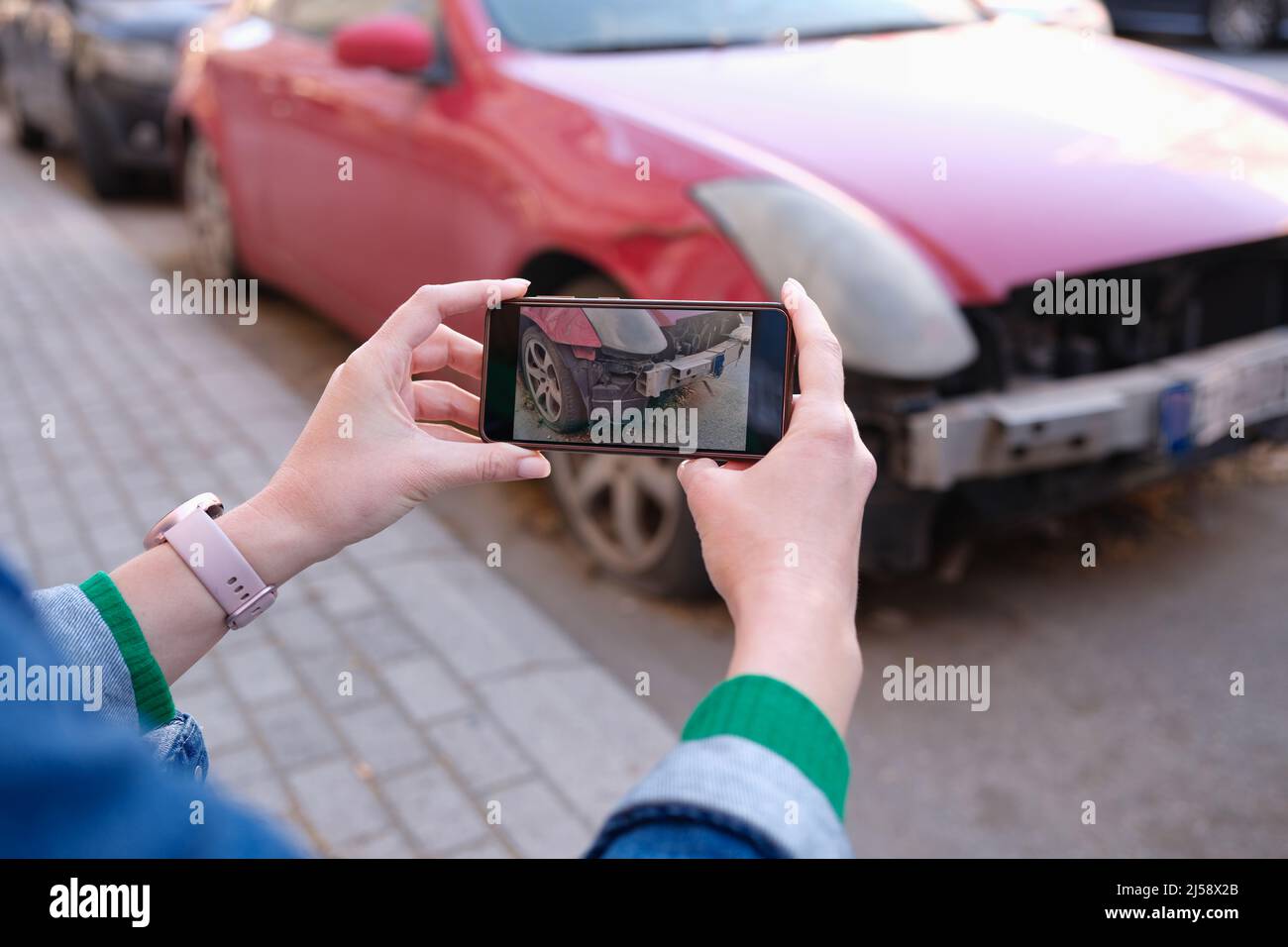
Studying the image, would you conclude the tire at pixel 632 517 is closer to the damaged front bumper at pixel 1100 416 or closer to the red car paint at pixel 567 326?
the damaged front bumper at pixel 1100 416

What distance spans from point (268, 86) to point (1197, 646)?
411cm

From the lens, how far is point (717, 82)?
3.48 metres

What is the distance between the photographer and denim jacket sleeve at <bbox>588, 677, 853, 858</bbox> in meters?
0.76

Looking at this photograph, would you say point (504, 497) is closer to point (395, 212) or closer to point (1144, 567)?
point (395, 212)

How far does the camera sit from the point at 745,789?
2.54ft

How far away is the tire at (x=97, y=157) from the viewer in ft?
28.4

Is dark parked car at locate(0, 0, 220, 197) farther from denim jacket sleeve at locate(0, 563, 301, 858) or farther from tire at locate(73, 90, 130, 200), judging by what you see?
denim jacket sleeve at locate(0, 563, 301, 858)

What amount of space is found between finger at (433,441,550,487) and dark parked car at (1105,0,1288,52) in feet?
47.2

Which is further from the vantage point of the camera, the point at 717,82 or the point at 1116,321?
the point at 717,82

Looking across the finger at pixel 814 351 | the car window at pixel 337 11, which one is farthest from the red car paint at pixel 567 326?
the car window at pixel 337 11

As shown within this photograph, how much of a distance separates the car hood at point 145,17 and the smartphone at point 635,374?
8164mm

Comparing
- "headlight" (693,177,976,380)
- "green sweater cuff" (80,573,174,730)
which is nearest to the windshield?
"headlight" (693,177,976,380)
